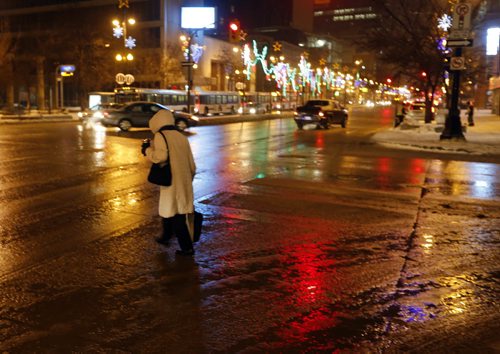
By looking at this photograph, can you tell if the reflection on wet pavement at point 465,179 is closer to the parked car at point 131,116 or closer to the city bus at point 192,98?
the parked car at point 131,116

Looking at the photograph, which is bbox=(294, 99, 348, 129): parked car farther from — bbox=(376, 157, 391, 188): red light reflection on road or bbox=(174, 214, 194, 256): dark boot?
bbox=(174, 214, 194, 256): dark boot

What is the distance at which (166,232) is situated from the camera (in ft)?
21.2

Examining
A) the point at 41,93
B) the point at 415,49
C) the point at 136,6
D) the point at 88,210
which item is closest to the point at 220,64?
the point at 136,6

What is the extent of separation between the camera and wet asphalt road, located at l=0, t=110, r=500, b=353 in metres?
4.12

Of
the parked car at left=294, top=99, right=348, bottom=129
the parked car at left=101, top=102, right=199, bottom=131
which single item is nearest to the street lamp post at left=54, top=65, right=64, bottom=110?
the parked car at left=101, top=102, right=199, bottom=131

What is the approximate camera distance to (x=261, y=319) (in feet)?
14.5

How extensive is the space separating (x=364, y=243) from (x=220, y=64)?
80.4 m

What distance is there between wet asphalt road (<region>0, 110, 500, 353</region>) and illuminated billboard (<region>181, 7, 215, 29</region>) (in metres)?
46.4

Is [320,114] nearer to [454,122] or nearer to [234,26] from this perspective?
[234,26]

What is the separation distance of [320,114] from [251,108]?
36.4 m

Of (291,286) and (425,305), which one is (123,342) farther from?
(425,305)

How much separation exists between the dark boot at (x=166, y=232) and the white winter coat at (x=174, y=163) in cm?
40

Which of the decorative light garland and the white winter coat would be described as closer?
the white winter coat

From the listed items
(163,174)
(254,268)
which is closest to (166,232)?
(163,174)
